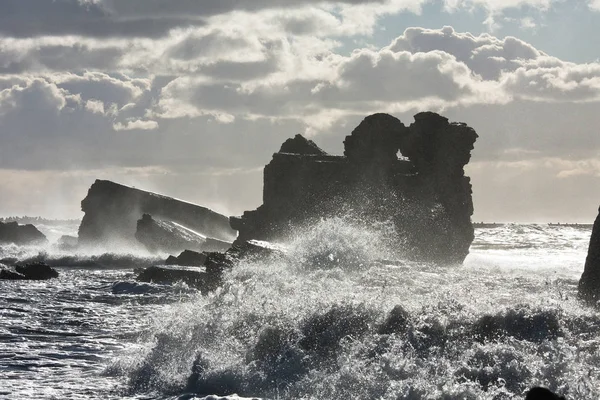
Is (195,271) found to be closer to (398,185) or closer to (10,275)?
(10,275)

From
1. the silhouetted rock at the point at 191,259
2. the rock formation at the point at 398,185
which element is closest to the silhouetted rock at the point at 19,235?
the silhouetted rock at the point at 191,259

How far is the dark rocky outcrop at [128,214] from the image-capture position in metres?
60.6

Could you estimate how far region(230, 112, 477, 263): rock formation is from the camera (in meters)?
36.2

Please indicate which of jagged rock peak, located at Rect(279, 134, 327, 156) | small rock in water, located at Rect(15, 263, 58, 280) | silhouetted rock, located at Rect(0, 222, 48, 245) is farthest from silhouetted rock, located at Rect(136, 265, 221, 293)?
silhouetted rock, located at Rect(0, 222, 48, 245)

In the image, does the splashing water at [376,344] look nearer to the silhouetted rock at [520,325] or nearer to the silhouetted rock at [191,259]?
the silhouetted rock at [520,325]

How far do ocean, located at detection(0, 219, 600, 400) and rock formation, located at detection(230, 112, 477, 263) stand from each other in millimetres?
17081

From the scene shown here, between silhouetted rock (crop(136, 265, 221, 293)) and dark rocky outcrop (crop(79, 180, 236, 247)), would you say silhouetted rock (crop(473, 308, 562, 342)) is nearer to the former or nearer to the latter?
silhouetted rock (crop(136, 265, 221, 293))

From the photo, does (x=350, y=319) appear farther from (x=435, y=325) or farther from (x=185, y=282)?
(x=185, y=282)

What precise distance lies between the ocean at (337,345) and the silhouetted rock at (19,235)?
157 ft

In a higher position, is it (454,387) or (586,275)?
(586,275)

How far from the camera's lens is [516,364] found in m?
10.2

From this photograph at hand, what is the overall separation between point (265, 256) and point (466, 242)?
15.9 meters

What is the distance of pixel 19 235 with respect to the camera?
65562 mm

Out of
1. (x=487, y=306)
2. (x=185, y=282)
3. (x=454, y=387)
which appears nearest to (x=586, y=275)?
(x=487, y=306)
